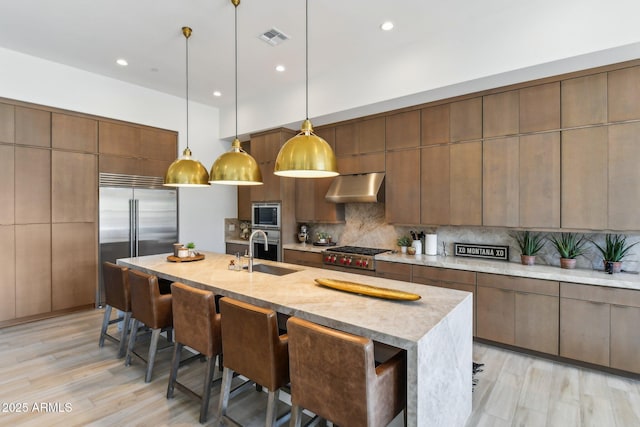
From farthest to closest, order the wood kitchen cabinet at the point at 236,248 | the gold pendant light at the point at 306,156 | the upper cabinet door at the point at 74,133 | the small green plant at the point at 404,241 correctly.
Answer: the wood kitchen cabinet at the point at 236,248, the small green plant at the point at 404,241, the upper cabinet door at the point at 74,133, the gold pendant light at the point at 306,156

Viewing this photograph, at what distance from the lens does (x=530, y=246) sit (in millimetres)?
3430

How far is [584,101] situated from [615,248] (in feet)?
4.69

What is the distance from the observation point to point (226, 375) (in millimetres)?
2053

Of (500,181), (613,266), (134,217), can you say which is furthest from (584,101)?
(134,217)

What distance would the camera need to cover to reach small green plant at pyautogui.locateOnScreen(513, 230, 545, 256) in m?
3.43

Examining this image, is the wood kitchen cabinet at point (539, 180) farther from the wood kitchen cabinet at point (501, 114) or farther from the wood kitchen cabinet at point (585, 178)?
the wood kitchen cabinet at point (501, 114)

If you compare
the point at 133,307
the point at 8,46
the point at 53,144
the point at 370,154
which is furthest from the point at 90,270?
the point at 370,154

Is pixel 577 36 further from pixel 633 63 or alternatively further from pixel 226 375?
pixel 226 375

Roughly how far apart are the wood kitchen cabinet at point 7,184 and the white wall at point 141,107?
2.26ft

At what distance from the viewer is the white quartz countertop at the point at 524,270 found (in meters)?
2.73

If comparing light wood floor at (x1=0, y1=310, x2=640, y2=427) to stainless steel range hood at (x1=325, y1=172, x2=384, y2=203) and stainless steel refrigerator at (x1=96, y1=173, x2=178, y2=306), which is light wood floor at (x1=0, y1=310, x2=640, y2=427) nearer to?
stainless steel refrigerator at (x1=96, y1=173, x2=178, y2=306)

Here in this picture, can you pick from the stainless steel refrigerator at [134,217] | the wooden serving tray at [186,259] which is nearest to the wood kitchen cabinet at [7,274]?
the stainless steel refrigerator at [134,217]

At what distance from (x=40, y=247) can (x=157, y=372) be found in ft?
8.91

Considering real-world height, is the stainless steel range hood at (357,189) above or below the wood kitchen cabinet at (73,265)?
above
